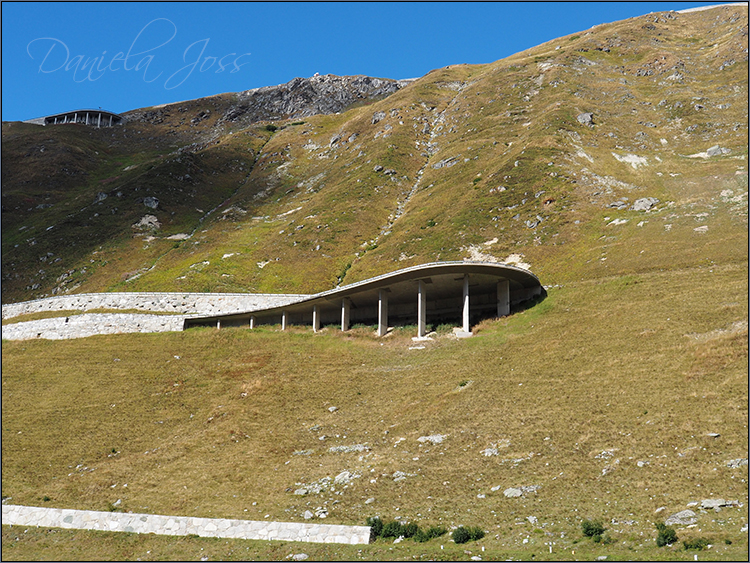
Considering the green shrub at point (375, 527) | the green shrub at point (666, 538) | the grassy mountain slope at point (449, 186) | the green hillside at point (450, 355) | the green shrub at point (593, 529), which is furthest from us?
the grassy mountain slope at point (449, 186)

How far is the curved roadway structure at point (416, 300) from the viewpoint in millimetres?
52844

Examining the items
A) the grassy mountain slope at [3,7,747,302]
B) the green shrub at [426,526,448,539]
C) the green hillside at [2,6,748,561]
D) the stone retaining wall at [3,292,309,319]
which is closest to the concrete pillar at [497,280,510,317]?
the green hillside at [2,6,748,561]

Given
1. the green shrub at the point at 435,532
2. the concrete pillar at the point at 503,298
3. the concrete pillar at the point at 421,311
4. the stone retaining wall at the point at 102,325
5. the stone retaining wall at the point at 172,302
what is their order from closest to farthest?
the green shrub at the point at 435,532, the concrete pillar at the point at 421,311, the concrete pillar at the point at 503,298, the stone retaining wall at the point at 102,325, the stone retaining wall at the point at 172,302

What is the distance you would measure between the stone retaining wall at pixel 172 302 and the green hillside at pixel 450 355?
6.23m

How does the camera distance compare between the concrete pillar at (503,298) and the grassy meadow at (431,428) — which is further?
the concrete pillar at (503,298)

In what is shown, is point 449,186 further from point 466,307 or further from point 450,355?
point 450,355

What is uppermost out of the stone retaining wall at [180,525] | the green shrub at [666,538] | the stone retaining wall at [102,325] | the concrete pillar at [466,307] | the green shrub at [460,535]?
the concrete pillar at [466,307]

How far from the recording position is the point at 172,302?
69000mm

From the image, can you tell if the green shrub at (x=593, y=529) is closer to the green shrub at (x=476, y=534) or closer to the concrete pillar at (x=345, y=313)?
the green shrub at (x=476, y=534)

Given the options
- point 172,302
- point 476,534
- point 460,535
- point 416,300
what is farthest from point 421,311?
point 460,535

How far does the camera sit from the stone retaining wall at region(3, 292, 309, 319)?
223ft

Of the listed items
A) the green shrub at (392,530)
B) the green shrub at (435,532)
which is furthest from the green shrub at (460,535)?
the green shrub at (392,530)

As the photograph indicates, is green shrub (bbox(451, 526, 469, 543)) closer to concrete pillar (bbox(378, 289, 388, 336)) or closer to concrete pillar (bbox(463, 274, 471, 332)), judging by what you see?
concrete pillar (bbox(463, 274, 471, 332))

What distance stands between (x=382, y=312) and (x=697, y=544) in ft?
132
